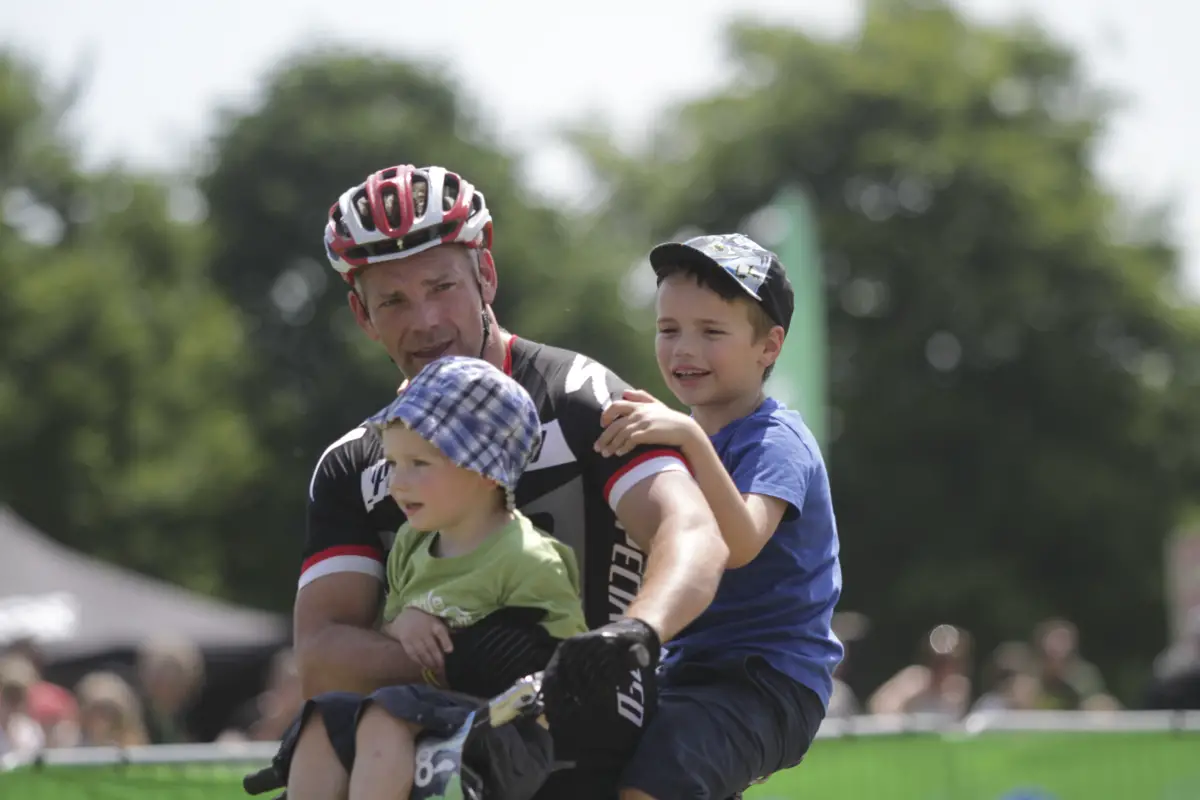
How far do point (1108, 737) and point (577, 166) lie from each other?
42.5 meters

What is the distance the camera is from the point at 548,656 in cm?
A: 394

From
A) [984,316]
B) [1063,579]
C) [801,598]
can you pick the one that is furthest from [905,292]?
[801,598]

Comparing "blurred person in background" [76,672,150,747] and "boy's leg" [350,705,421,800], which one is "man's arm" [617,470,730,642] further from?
"blurred person in background" [76,672,150,747]

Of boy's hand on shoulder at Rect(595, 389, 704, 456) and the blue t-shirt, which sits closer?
boy's hand on shoulder at Rect(595, 389, 704, 456)

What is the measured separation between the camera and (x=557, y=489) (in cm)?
430

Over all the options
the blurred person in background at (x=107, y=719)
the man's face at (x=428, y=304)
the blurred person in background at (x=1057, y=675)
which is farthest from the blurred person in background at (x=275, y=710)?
the blurred person in background at (x=1057, y=675)

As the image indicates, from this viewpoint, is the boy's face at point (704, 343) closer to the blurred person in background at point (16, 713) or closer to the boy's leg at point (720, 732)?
the boy's leg at point (720, 732)

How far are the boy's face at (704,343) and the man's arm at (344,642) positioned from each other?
0.94m

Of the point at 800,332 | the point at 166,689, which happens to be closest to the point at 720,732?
the point at 166,689

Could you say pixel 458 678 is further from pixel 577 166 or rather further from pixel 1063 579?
pixel 577 166

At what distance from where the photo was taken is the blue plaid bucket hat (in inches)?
154

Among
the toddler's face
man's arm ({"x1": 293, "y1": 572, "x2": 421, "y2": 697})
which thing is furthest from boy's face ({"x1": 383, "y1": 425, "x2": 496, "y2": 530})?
the toddler's face

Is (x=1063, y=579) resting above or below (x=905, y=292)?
below

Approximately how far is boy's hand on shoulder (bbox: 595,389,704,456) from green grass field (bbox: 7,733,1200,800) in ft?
18.4
